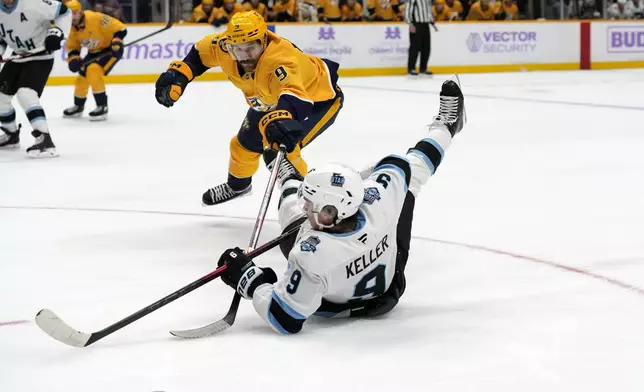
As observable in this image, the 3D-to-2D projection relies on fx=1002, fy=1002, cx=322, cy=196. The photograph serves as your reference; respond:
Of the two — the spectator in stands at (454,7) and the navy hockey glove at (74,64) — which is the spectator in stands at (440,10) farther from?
the navy hockey glove at (74,64)

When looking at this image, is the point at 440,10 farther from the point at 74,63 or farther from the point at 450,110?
the point at 450,110

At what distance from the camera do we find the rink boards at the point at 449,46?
13.0 meters

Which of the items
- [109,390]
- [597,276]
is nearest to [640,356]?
[597,276]

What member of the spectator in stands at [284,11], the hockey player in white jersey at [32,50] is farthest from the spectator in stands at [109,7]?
the hockey player in white jersey at [32,50]

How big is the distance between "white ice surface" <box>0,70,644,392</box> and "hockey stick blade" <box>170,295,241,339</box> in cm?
3

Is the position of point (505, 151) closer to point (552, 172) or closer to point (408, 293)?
point (552, 172)

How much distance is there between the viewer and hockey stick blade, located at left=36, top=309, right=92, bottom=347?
9.01 feet

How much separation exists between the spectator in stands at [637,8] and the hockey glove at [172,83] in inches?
519

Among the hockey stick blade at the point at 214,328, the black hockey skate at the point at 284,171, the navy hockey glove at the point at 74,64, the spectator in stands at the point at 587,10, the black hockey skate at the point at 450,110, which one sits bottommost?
the hockey stick blade at the point at 214,328

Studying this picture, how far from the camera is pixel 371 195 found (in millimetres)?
2988

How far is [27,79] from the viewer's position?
696 centimetres

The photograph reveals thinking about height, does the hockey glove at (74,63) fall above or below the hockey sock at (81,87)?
above

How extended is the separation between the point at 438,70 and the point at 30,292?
37.7ft

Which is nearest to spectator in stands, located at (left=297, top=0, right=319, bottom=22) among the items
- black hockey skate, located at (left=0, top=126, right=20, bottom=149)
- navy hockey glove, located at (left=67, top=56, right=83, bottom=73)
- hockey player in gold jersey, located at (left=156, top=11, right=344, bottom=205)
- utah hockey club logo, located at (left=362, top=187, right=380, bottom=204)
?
navy hockey glove, located at (left=67, top=56, right=83, bottom=73)
